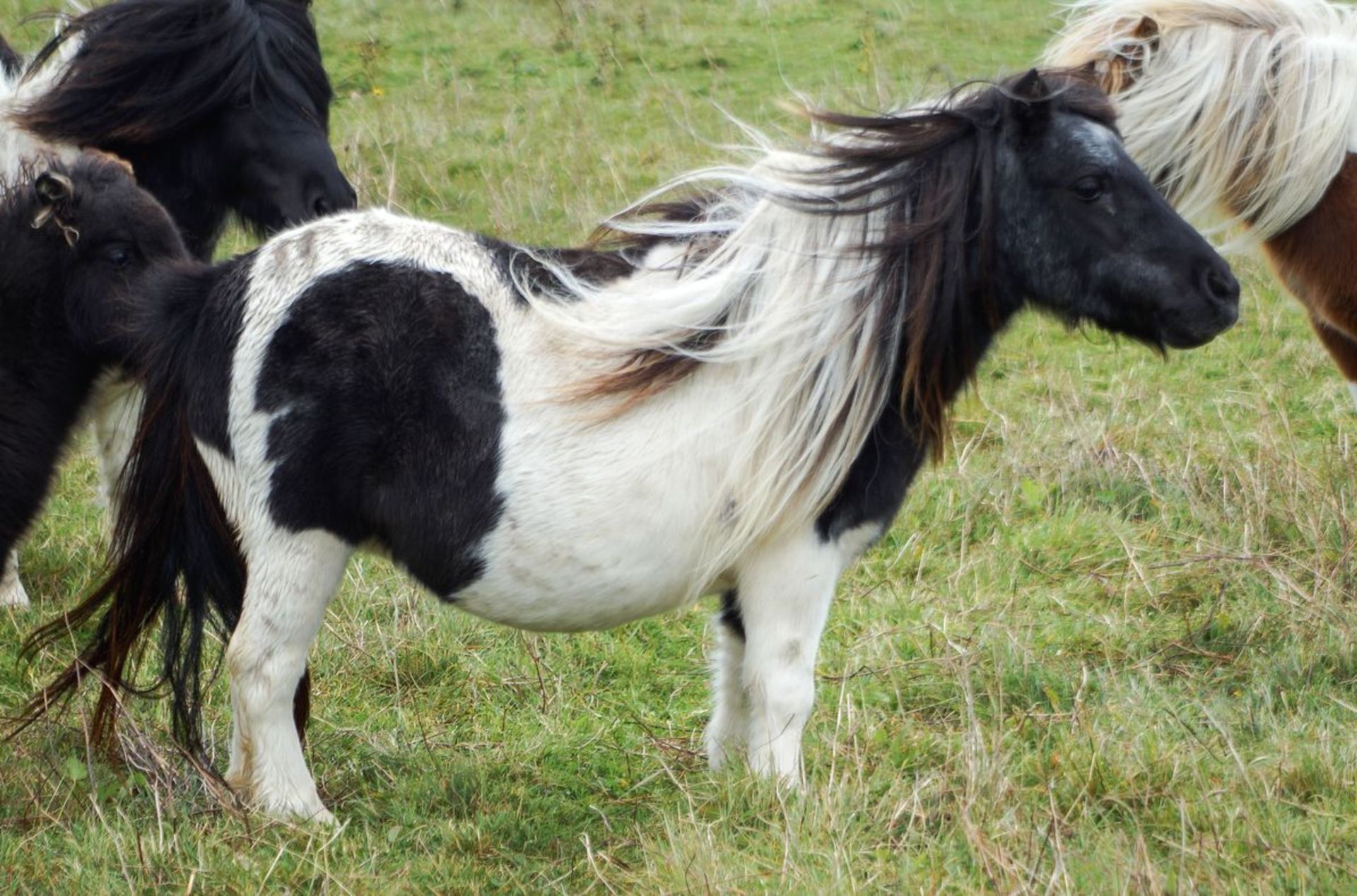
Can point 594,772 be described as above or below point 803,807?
below

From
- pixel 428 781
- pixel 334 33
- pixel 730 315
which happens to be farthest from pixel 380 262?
pixel 334 33

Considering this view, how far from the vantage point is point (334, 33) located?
1202 centimetres

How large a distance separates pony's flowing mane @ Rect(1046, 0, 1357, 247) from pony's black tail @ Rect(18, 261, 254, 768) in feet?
8.91

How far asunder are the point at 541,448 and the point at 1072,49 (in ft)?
7.72

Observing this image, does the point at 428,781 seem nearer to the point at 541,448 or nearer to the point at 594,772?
the point at 594,772

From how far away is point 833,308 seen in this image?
3.39 m

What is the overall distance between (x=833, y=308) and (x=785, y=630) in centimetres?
73

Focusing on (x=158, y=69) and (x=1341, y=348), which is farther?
(x=158, y=69)

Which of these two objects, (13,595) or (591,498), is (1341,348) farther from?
(13,595)

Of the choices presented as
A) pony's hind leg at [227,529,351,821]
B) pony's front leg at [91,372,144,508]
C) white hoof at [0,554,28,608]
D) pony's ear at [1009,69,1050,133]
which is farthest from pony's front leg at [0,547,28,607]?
pony's ear at [1009,69,1050,133]

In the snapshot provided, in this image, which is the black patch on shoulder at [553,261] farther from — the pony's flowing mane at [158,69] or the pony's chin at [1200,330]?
the pony's flowing mane at [158,69]

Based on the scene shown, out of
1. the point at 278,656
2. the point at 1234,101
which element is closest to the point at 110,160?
the point at 278,656

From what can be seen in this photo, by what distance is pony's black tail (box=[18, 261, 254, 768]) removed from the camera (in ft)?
11.5

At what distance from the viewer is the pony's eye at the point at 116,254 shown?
13.5ft
